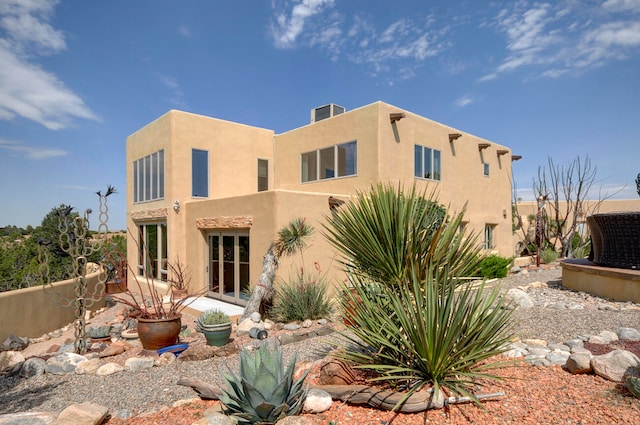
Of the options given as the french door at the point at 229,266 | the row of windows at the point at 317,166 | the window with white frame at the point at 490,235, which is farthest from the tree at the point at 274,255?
the window with white frame at the point at 490,235

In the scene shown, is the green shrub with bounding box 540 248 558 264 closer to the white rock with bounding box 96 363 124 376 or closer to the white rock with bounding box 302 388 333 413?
the white rock with bounding box 302 388 333 413

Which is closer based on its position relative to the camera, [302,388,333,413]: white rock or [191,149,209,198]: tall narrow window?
[302,388,333,413]: white rock

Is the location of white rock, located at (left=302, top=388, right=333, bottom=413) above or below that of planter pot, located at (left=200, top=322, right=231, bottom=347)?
above

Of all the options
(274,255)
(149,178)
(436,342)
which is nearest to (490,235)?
(274,255)

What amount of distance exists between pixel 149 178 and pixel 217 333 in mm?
10483

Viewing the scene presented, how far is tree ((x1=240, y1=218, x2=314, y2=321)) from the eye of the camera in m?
9.46

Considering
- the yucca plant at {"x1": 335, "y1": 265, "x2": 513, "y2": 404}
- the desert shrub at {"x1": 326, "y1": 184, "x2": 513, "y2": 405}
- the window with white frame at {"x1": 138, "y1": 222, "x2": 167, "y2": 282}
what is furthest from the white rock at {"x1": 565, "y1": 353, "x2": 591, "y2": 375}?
the window with white frame at {"x1": 138, "y1": 222, "x2": 167, "y2": 282}

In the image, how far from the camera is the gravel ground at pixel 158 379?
4848 millimetres

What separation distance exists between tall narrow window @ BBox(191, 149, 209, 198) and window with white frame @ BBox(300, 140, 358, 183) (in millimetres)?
3825

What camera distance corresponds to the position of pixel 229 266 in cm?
1182

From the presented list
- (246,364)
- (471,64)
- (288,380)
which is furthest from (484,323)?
(471,64)

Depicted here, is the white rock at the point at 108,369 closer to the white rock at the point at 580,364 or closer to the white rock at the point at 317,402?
the white rock at the point at 317,402

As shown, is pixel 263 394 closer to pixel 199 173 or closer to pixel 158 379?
pixel 158 379

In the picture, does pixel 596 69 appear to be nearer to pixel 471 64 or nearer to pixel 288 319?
pixel 471 64
